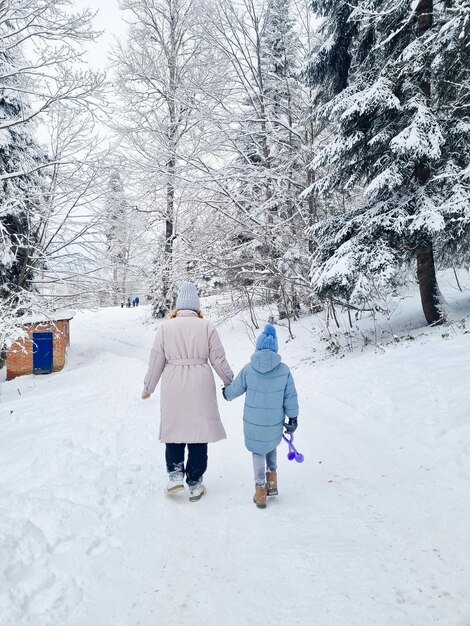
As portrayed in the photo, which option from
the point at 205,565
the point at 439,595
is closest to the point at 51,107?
the point at 205,565

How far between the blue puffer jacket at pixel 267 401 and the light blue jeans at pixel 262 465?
0.09 metres

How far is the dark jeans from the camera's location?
11.2ft

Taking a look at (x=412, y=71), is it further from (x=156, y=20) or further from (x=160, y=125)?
(x=156, y=20)

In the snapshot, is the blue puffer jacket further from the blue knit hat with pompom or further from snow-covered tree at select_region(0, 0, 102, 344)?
snow-covered tree at select_region(0, 0, 102, 344)

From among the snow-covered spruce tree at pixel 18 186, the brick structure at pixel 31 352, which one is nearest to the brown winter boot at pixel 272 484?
the snow-covered spruce tree at pixel 18 186

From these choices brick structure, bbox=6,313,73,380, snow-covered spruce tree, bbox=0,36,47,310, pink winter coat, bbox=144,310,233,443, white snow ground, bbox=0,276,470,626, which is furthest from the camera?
brick structure, bbox=6,313,73,380

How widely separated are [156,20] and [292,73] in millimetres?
6489

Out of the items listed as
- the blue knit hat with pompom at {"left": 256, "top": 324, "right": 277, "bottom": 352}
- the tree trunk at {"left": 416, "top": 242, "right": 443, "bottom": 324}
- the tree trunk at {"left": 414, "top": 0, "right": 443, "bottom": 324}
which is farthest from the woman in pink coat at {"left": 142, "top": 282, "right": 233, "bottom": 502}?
the tree trunk at {"left": 416, "top": 242, "right": 443, "bottom": 324}

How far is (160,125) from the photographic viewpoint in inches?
509

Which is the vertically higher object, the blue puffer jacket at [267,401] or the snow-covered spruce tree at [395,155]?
the snow-covered spruce tree at [395,155]

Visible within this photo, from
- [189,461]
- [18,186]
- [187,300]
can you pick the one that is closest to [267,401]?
[189,461]

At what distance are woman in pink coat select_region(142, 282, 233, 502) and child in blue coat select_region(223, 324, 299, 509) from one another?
34 centimetres

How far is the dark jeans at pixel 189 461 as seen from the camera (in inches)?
135

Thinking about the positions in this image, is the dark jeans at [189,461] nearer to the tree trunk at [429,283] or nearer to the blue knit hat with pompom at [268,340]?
the blue knit hat with pompom at [268,340]
